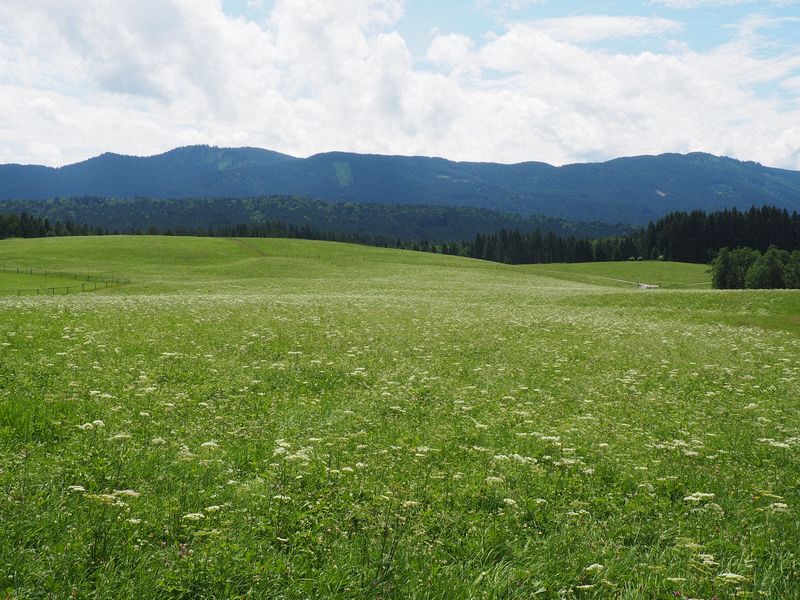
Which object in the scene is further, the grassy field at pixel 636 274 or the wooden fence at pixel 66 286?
A: the grassy field at pixel 636 274

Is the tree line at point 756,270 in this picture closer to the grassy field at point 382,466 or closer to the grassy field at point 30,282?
the grassy field at point 382,466

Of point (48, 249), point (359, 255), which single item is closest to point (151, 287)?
point (48, 249)

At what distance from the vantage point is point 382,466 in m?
9.90

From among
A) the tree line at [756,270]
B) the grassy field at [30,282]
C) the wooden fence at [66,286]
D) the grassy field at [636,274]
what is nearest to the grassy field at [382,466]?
the wooden fence at [66,286]

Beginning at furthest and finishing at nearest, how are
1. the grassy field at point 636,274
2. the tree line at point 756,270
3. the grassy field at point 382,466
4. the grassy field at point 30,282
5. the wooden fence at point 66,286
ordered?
the grassy field at point 636,274 < the tree line at point 756,270 < the grassy field at point 30,282 < the wooden fence at point 66,286 < the grassy field at point 382,466

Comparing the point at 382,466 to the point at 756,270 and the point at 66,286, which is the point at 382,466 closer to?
the point at 66,286

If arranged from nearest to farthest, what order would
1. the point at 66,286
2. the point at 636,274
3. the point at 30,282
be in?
the point at 66,286 → the point at 30,282 → the point at 636,274

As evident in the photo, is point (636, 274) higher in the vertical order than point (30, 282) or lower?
higher

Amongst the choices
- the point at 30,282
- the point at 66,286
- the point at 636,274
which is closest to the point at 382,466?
the point at 66,286

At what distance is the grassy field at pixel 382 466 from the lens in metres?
6.43

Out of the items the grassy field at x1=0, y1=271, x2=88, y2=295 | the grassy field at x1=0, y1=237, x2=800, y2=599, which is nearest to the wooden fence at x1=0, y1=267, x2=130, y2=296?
the grassy field at x1=0, y1=271, x2=88, y2=295

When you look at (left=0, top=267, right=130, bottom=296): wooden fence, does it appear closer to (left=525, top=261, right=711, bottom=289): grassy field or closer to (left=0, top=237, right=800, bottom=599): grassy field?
(left=0, top=237, right=800, bottom=599): grassy field

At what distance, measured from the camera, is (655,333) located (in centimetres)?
3050

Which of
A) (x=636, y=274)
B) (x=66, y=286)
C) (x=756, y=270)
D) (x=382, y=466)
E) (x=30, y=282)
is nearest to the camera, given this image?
(x=382, y=466)
